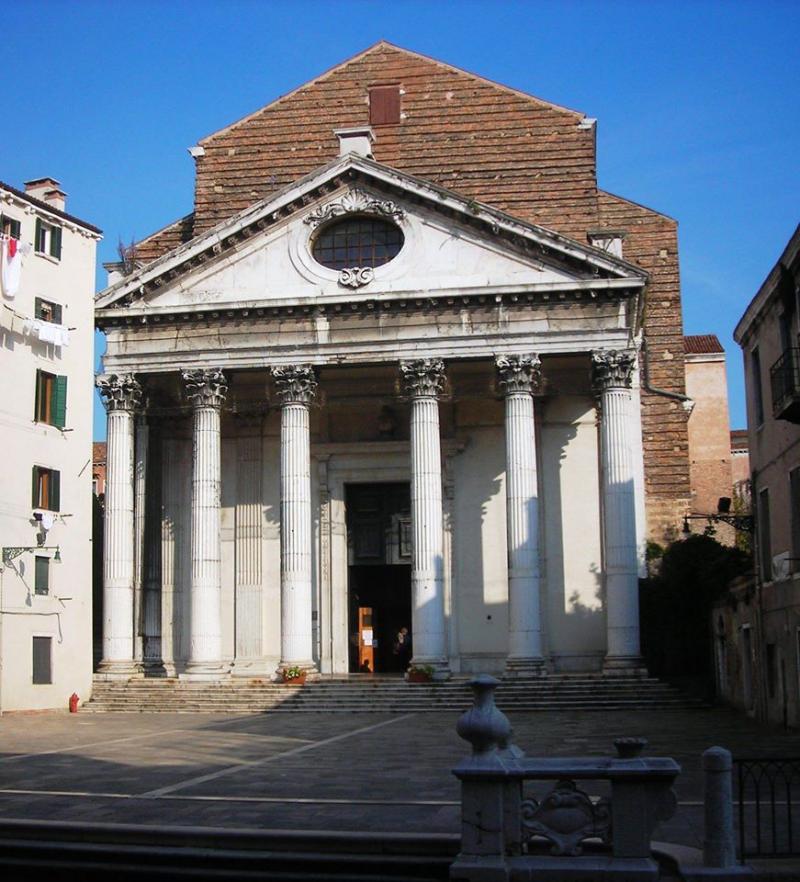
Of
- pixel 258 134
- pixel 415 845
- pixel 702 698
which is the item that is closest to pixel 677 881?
pixel 415 845

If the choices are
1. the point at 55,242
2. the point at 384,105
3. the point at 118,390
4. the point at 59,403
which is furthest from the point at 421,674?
the point at 384,105

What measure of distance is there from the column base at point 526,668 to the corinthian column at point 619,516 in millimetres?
1601

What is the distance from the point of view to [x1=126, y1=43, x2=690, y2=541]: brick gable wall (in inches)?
1555

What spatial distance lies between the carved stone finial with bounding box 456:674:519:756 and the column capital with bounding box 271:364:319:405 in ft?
79.5

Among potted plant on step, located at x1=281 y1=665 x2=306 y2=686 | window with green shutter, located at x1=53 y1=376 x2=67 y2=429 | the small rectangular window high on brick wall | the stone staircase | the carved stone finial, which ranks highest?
the small rectangular window high on brick wall

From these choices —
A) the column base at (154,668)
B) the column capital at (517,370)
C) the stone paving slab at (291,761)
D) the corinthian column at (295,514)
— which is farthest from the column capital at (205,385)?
the stone paving slab at (291,761)

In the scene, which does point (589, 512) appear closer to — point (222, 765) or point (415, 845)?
point (222, 765)

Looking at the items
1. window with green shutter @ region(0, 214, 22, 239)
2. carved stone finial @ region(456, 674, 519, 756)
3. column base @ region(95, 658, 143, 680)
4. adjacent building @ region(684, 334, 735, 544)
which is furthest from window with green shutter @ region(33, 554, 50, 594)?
adjacent building @ region(684, 334, 735, 544)

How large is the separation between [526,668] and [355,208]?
12.8 m

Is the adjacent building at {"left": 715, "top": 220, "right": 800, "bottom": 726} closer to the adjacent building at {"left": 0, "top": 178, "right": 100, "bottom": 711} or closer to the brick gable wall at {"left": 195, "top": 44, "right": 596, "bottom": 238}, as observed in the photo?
the brick gable wall at {"left": 195, "top": 44, "right": 596, "bottom": 238}

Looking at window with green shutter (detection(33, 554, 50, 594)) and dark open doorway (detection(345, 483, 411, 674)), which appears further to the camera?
dark open doorway (detection(345, 483, 411, 674))

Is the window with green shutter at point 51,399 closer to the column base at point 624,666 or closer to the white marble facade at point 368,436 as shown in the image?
the white marble facade at point 368,436

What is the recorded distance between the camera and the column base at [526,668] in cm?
3194

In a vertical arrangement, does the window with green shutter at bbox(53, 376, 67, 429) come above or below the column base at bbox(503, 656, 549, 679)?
above
